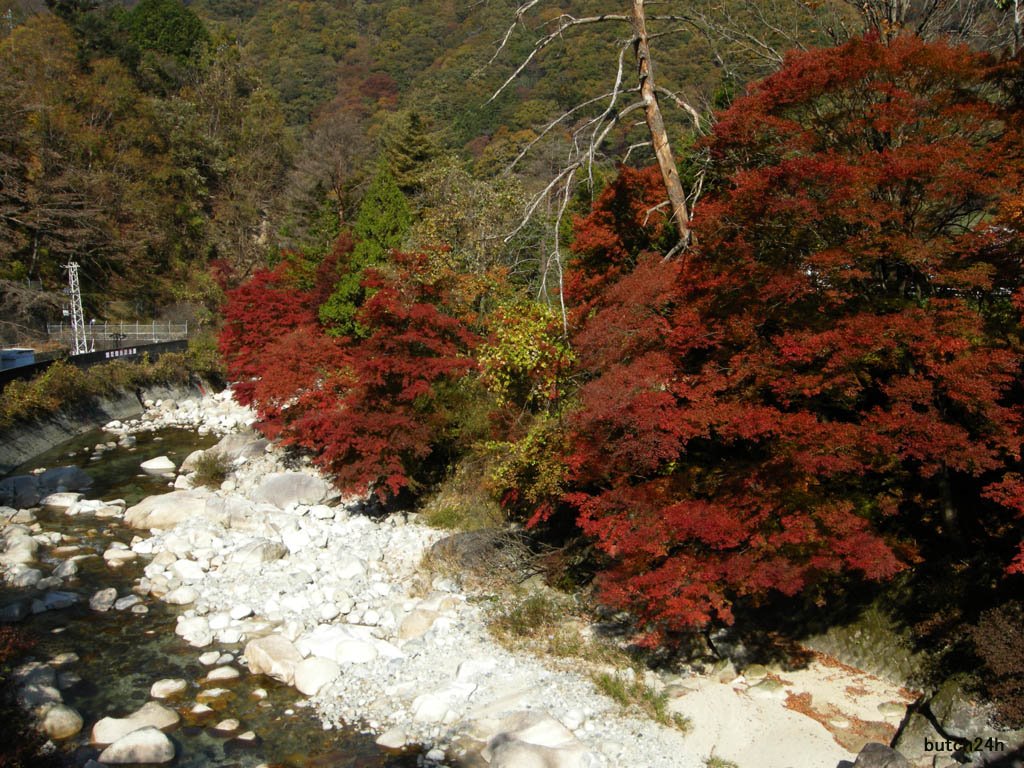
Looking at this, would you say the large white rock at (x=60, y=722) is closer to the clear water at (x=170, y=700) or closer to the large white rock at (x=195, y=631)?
the clear water at (x=170, y=700)

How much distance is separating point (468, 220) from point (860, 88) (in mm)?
12326

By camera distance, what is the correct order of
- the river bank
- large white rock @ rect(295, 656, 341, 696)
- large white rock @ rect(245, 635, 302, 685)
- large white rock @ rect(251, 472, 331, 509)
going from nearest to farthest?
large white rock @ rect(295, 656, 341, 696)
large white rock @ rect(245, 635, 302, 685)
large white rock @ rect(251, 472, 331, 509)
the river bank

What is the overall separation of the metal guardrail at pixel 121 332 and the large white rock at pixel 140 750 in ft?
91.5

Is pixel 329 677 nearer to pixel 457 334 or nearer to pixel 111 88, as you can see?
pixel 457 334

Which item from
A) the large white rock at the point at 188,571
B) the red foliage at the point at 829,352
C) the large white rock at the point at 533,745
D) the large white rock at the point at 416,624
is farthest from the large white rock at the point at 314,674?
the large white rock at the point at 188,571

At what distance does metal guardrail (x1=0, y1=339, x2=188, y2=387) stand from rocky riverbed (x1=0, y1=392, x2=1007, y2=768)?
9.01 metres

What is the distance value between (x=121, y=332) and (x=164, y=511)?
2305 centimetres

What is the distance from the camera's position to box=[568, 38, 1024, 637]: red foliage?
6.65 meters

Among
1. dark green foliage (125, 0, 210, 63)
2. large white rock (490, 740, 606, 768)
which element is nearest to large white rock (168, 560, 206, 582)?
large white rock (490, 740, 606, 768)

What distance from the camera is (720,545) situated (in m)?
7.31

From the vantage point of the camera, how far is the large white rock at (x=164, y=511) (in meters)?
14.2

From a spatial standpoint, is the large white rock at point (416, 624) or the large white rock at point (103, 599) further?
the large white rock at point (103, 599)

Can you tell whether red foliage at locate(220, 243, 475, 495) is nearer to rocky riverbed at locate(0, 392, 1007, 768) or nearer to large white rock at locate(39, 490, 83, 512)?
rocky riverbed at locate(0, 392, 1007, 768)

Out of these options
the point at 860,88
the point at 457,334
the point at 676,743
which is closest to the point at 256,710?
the point at 676,743
